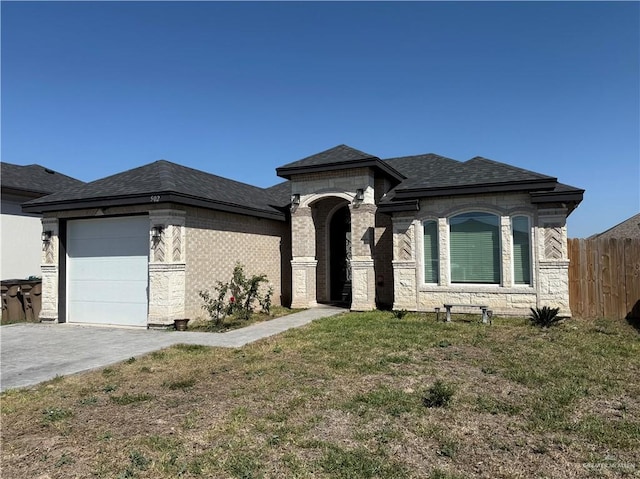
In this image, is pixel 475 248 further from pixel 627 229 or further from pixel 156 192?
pixel 627 229

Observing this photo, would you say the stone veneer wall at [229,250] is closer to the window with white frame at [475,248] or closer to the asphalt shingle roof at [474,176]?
the asphalt shingle roof at [474,176]

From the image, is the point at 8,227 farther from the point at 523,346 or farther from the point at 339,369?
the point at 523,346

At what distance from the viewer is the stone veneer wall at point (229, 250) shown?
12.4m

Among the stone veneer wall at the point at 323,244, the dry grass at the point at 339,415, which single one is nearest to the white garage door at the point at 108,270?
the dry grass at the point at 339,415

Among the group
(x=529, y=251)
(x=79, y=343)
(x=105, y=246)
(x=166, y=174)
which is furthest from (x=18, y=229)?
(x=529, y=251)

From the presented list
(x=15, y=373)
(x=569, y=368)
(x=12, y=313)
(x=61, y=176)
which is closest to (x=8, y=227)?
(x=12, y=313)

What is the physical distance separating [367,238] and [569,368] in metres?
8.11

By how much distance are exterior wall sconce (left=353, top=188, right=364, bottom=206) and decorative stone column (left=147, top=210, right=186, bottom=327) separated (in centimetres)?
576

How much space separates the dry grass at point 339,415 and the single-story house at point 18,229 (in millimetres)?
11803

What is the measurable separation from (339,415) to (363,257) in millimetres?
9461

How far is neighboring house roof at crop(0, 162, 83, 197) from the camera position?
1683 cm

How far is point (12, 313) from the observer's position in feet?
45.0

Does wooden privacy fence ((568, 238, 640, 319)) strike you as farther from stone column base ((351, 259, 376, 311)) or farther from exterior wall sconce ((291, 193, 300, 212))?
exterior wall sconce ((291, 193, 300, 212))

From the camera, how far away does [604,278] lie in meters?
11.7
